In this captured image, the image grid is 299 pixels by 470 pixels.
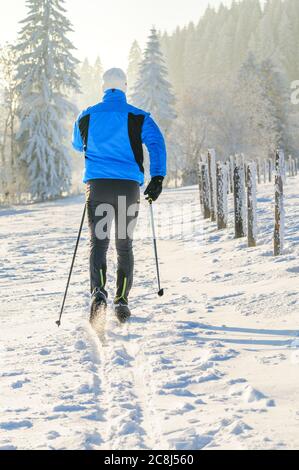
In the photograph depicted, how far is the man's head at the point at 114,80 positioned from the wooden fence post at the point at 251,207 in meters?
3.98

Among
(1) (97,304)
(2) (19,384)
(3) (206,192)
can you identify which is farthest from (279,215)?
(3) (206,192)

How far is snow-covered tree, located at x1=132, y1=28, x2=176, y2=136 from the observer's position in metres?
44.3

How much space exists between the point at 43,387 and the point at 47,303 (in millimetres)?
2741

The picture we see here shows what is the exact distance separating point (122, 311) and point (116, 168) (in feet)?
4.33

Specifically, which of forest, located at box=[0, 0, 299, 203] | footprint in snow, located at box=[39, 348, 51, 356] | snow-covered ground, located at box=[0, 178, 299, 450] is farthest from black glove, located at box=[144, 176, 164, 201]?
forest, located at box=[0, 0, 299, 203]

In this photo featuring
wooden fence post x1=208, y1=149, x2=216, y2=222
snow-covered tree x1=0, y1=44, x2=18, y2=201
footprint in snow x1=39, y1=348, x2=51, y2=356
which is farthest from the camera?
snow-covered tree x1=0, y1=44, x2=18, y2=201

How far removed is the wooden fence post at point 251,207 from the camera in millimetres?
8359

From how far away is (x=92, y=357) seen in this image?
3.98 meters

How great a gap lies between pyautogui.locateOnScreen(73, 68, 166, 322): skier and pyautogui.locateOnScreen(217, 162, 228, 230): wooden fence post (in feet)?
18.9

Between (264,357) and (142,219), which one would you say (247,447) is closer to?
(264,357)

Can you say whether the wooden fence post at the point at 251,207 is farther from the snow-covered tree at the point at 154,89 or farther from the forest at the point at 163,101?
the snow-covered tree at the point at 154,89

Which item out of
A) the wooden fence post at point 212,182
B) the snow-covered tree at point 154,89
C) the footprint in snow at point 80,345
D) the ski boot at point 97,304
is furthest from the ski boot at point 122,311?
the snow-covered tree at point 154,89

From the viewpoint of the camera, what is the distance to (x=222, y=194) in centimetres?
1062

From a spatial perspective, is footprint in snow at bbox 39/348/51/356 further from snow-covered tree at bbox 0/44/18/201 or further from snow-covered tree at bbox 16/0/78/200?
snow-covered tree at bbox 0/44/18/201
